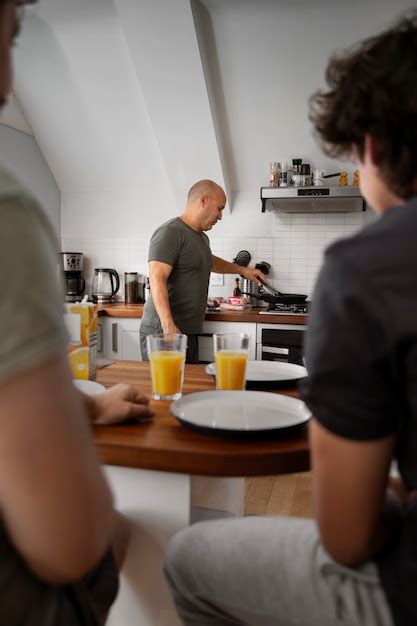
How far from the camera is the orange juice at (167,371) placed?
125 cm

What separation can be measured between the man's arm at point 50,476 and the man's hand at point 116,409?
1.52 feet

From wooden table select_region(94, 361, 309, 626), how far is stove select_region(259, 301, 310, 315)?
2.19 m

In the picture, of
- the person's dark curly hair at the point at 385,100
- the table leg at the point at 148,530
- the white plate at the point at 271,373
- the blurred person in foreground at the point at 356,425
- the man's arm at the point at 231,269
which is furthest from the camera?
the man's arm at the point at 231,269

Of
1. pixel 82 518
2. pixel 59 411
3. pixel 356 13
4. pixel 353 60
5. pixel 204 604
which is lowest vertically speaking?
→ pixel 204 604

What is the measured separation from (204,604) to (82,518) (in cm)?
48

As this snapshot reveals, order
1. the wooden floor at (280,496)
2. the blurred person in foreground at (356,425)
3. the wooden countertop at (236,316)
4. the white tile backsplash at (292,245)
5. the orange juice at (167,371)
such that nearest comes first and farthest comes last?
the blurred person in foreground at (356,425) → the orange juice at (167,371) → the wooden floor at (280,496) → the wooden countertop at (236,316) → the white tile backsplash at (292,245)

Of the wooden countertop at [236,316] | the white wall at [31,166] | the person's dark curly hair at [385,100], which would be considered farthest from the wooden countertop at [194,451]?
the white wall at [31,166]

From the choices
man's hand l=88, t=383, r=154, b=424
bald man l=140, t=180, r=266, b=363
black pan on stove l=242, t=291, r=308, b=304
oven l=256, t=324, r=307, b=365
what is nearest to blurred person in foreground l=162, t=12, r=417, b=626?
man's hand l=88, t=383, r=154, b=424

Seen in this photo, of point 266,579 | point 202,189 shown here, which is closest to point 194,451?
point 266,579

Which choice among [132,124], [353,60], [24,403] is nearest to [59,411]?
[24,403]

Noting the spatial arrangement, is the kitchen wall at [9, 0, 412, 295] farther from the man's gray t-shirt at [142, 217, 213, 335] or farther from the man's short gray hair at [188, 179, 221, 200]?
the man's gray t-shirt at [142, 217, 213, 335]

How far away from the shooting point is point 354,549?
780 millimetres

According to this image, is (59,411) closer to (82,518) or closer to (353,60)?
(82,518)

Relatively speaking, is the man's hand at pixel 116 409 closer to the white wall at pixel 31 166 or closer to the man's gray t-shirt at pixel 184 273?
the man's gray t-shirt at pixel 184 273
